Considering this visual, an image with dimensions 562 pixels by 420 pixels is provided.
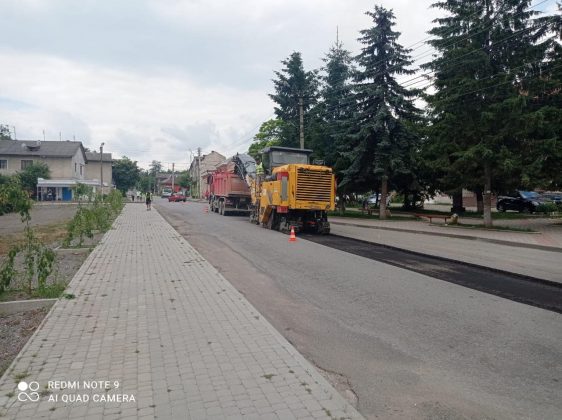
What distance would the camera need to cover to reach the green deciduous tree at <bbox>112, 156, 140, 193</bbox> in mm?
97500

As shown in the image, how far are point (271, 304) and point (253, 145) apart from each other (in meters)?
44.0

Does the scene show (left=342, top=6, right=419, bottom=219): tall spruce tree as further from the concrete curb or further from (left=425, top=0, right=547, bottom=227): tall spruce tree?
the concrete curb

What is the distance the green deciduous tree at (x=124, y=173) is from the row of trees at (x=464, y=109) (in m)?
77.5

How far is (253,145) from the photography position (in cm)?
A: 5022

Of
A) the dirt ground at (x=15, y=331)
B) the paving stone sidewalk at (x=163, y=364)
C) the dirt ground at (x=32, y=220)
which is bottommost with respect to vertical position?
the dirt ground at (x=15, y=331)

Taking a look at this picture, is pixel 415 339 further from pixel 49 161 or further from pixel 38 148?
pixel 38 148

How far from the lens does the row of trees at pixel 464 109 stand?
65.4ft

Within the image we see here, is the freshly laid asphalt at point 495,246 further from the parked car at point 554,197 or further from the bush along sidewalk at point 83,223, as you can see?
the parked car at point 554,197

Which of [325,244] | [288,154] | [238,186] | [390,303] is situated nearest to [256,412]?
[390,303]

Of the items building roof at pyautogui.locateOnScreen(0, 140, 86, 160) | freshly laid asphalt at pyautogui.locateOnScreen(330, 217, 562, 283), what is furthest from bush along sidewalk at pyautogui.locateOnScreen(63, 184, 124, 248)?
building roof at pyautogui.locateOnScreen(0, 140, 86, 160)

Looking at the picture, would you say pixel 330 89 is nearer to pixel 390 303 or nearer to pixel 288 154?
pixel 288 154

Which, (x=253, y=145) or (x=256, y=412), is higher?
(x=253, y=145)

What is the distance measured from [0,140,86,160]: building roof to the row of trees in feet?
151

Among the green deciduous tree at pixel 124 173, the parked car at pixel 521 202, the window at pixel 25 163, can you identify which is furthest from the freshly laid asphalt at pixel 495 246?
the green deciduous tree at pixel 124 173
